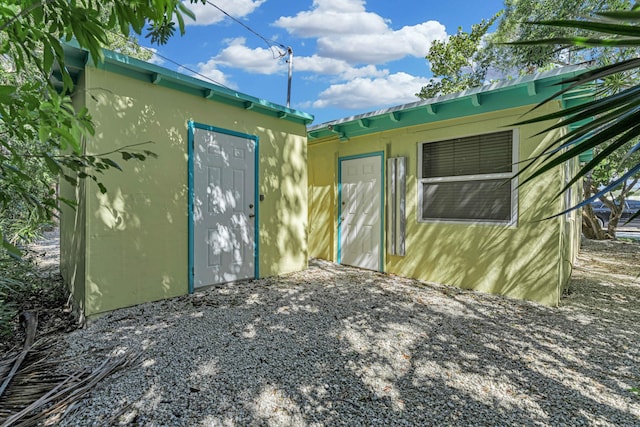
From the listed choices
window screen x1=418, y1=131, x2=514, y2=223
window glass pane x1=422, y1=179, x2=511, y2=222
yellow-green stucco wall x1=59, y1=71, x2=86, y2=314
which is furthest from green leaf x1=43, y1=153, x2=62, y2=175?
Answer: window glass pane x1=422, y1=179, x2=511, y2=222

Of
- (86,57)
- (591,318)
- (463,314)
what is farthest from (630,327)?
(86,57)

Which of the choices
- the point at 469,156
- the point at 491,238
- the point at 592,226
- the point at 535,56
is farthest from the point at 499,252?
the point at 592,226

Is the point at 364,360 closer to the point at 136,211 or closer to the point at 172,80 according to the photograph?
the point at 136,211

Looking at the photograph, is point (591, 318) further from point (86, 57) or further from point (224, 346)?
point (86, 57)

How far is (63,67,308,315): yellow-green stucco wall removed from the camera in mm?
3168

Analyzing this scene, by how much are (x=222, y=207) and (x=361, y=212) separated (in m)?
2.37

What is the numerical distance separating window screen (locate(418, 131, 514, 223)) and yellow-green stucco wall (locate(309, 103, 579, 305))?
11 cm

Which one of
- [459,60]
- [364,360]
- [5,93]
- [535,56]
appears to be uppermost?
[459,60]

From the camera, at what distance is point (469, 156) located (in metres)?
4.30

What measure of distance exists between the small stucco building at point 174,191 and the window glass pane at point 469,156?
2.01m

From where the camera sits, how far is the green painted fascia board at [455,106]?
3584mm

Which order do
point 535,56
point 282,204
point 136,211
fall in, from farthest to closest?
1. point 535,56
2. point 282,204
3. point 136,211

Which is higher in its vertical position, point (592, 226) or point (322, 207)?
point (322, 207)

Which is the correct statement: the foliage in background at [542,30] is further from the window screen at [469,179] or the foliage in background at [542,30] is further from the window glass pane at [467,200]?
the window glass pane at [467,200]
